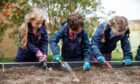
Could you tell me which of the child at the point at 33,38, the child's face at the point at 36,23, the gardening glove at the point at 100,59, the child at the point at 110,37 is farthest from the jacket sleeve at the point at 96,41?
the child's face at the point at 36,23

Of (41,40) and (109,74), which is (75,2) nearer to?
(41,40)

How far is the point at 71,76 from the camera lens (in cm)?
435

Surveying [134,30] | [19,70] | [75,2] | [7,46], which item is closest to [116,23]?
[19,70]

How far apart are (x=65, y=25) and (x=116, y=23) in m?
0.62

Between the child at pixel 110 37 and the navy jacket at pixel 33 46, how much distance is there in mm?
617

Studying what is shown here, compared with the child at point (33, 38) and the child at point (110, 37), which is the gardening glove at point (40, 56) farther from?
the child at point (110, 37)

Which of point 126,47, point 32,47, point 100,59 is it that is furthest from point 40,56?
point 126,47

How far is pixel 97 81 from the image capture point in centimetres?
414

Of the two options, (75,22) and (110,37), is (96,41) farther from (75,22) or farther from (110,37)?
(75,22)

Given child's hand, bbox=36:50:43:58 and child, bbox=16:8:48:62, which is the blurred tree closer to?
child, bbox=16:8:48:62

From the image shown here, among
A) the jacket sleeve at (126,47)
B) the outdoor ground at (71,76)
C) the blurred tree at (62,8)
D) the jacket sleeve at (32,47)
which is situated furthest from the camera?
the blurred tree at (62,8)

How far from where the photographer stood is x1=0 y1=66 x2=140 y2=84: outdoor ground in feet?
13.5

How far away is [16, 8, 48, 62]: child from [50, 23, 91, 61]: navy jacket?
18 cm

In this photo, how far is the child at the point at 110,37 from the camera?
480 centimetres
